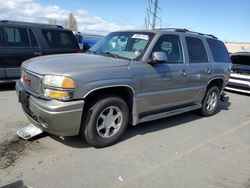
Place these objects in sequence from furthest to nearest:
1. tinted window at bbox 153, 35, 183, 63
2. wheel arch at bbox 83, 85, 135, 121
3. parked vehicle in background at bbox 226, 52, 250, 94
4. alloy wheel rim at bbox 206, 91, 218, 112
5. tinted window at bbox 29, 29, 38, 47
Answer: parked vehicle in background at bbox 226, 52, 250, 94
tinted window at bbox 29, 29, 38, 47
alloy wheel rim at bbox 206, 91, 218, 112
tinted window at bbox 153, 35, 183, 63
wheel arch at bbox 83, 85, 135, 121

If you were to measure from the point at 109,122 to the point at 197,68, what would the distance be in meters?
2.46

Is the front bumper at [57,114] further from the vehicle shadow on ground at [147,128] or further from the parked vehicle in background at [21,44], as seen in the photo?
the parked vehicle in background at [21,44]

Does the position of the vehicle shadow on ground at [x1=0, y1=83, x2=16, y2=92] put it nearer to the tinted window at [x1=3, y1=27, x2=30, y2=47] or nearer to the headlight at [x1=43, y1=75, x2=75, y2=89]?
the tinted window at [x1=3, y1=27, x2=30, y2=47]

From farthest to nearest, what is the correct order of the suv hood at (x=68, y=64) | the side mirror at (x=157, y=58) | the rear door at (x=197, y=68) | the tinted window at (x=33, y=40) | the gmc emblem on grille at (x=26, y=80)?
the tinted window at (x=33, y=40) < the rear door at (x=197, y=68) < the side mirror at (x=157, y=58) < the gmc emblem on grille at (x=26, y=80) < the suv hood at (x=68, y=64)

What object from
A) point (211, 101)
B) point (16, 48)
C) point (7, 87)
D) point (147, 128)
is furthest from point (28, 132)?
point (7, 87)

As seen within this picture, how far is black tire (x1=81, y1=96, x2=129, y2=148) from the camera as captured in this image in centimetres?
405

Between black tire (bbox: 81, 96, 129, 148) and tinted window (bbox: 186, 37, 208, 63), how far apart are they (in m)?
2.07

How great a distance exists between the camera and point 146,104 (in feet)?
15.6

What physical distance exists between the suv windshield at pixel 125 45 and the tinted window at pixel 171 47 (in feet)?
0.70

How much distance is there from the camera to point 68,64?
13.2 feet

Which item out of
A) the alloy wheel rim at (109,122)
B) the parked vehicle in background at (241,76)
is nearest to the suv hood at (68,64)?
the alloy wheel rim at (109,122)

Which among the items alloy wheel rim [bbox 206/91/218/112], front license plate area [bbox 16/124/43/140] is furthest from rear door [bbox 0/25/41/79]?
alloy wheel rim [bbox 206/91/218/112]

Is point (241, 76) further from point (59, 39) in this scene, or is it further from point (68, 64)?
point (68, 64)

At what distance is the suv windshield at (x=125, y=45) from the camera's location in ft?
15.7
